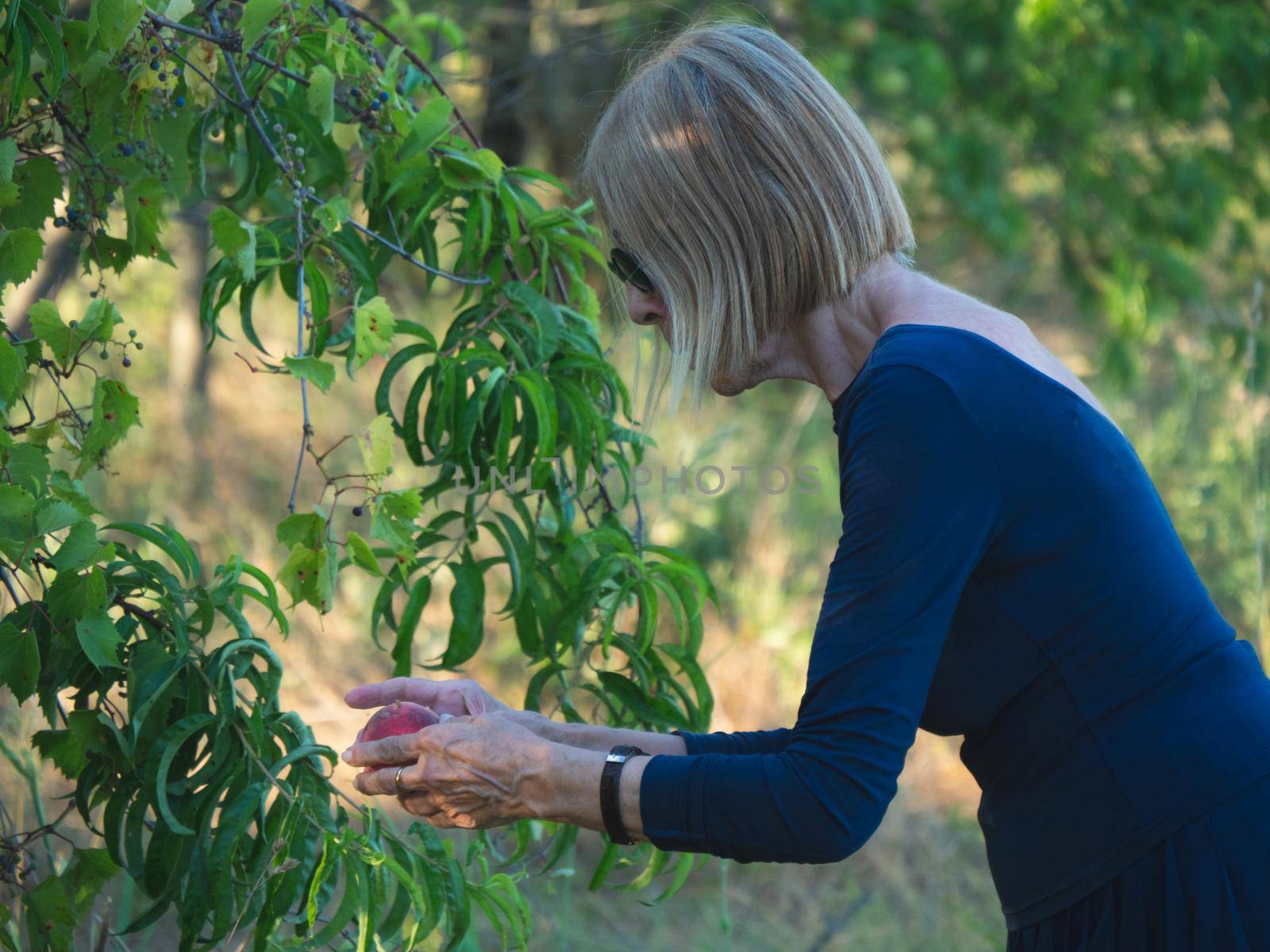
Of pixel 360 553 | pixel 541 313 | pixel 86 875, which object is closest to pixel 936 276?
pixel 541 313

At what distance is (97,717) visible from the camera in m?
1.33

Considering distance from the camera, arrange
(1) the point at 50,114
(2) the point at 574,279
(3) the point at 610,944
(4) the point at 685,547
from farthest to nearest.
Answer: (4) the point at 685,547
(3) the point at 610,944
(2) the point at 574,279
(1) the point at 50,114

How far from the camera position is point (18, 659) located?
128 cm

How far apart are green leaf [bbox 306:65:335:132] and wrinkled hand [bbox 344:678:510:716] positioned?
67 cm

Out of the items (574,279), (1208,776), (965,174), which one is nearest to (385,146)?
(574,279)

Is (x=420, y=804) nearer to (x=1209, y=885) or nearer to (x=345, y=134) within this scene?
(x=1209, y=885)

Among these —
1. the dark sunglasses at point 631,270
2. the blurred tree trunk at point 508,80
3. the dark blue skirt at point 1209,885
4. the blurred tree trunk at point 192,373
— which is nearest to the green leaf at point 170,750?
the dark sunglasses at point 631,270

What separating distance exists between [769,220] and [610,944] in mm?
2426

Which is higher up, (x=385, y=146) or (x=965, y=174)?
(x=965, y=174)

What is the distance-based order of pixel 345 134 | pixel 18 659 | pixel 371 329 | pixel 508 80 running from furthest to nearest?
1. pixel 508 80
2. pixel 345 134
3. pixel 371 329
4. pixel 18 659

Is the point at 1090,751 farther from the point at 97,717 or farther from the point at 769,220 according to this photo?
the point at 97,717

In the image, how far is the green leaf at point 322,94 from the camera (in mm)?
1459

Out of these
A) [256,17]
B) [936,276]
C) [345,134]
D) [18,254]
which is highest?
[936,276]

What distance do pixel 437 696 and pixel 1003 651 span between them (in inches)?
27.3
